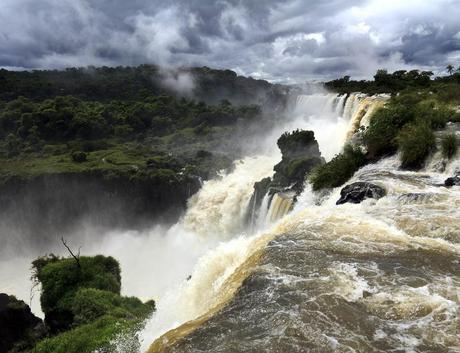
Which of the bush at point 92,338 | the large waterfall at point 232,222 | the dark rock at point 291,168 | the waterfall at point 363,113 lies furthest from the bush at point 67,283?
the waterfall at point 363,113

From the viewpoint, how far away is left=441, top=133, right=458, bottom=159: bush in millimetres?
18281

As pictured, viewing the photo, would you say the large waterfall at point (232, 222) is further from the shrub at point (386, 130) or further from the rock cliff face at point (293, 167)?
the shrub at point (386, 130)

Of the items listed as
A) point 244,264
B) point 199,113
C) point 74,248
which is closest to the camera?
point 244,264

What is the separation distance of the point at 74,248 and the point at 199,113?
4423cm

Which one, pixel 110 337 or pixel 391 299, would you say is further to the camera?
pixel 110 337

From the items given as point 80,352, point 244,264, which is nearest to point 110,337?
point 80,352

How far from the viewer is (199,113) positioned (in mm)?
85375

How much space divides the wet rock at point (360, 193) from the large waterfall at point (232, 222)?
2.74 meters

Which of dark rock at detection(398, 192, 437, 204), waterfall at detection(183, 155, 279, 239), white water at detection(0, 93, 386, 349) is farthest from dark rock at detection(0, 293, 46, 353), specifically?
waterfall at detection(183, 155, 279, 239)

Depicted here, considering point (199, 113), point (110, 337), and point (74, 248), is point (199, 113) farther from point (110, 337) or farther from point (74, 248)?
point (110, 337)

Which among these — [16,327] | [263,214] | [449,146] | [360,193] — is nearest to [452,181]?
[449,146]

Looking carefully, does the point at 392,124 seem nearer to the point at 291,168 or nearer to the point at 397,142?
the point at 397,142

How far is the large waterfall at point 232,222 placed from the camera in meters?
11.3

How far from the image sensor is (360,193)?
1591 centimetres
